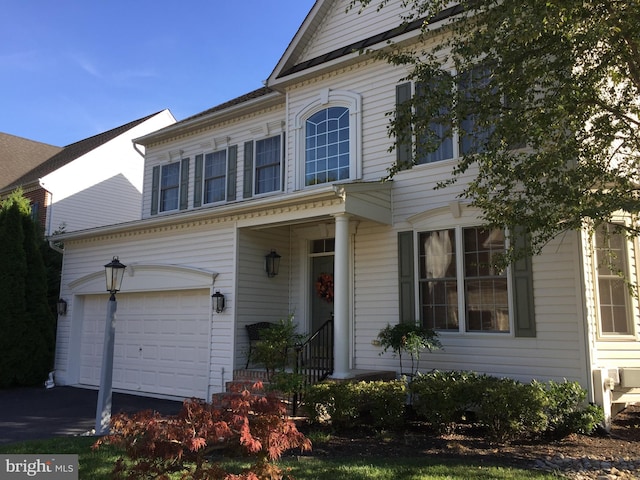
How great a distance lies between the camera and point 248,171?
13297 mm

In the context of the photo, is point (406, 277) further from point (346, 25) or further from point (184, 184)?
point (184, 184)

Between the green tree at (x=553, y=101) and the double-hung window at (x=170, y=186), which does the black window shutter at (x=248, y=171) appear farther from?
the green tree at (x=553, y=101)

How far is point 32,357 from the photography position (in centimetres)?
1397

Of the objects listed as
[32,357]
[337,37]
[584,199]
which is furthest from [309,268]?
[32,357]

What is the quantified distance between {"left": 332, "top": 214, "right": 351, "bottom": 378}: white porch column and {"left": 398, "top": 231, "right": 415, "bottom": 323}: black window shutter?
1.14 metres

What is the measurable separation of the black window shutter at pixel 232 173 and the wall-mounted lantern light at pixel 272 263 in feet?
9.52

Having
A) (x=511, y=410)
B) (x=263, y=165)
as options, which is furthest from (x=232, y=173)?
(x=511, y=410)

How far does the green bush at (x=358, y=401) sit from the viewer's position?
25.0 feet

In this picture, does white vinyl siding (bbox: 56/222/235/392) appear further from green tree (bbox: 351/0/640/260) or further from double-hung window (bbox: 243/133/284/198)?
green tree (bbox: 351/0/640/260)

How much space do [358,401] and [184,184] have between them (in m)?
9.25

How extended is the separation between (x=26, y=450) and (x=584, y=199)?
7.80 m

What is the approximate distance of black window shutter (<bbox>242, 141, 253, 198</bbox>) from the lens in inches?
520

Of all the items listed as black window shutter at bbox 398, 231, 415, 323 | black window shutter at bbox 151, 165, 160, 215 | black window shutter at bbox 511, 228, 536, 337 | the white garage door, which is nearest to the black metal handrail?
black window shutter at bbox 398, 231, 415, 323

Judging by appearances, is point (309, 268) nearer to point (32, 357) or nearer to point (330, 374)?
point (330, 374)
